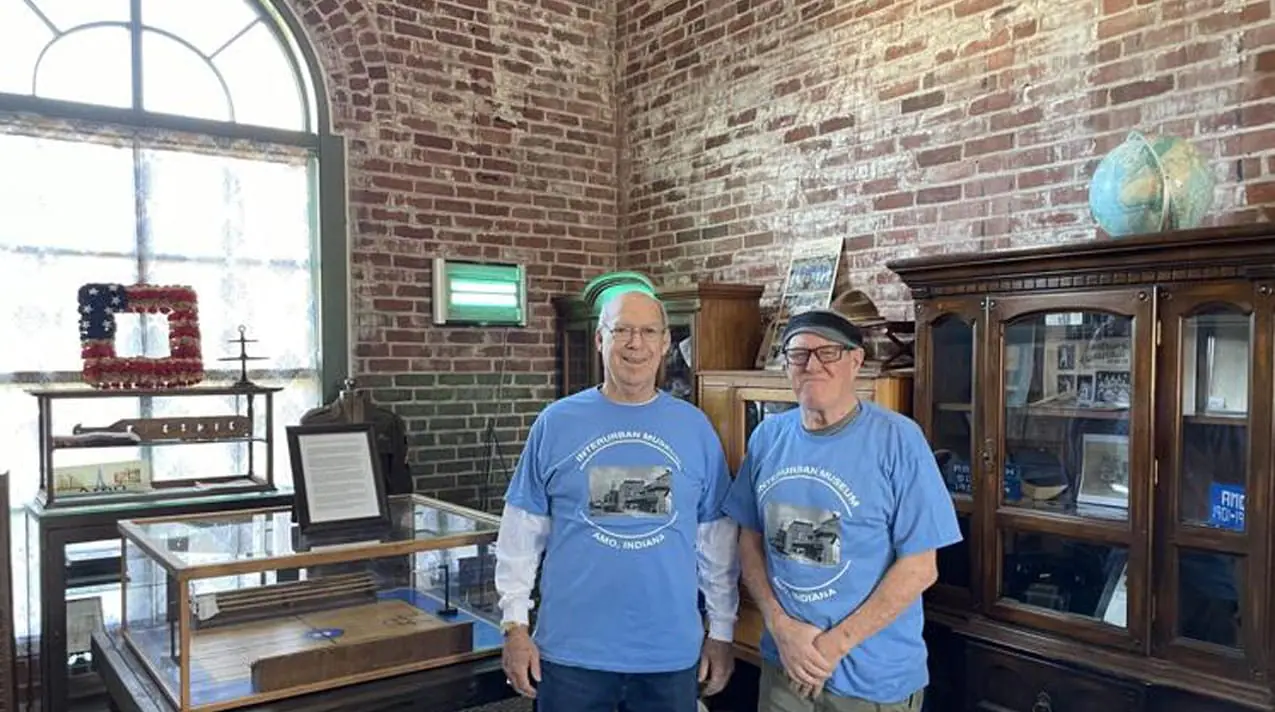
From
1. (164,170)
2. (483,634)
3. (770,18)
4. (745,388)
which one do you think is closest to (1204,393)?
(745,388)

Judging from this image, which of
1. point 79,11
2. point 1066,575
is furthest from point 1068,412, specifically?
point 79,11

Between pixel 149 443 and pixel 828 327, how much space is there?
2.73m

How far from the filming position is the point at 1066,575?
Answer: 2.81 metres

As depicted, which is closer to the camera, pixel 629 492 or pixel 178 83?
pixel 629 492

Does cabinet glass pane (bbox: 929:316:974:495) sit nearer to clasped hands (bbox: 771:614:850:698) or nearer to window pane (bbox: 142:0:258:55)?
clasped hands (bbox: 771:614:850:698)

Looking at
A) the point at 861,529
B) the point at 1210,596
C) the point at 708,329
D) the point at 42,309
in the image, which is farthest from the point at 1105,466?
the point at 42,309

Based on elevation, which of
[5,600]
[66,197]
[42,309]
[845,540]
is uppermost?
[66,197]

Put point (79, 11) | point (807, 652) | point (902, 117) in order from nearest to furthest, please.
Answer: point (807, 652)
point (902, 117)
point (79, 11)

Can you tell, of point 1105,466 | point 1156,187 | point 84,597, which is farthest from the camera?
point 84,597

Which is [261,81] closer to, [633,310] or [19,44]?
[19,44]

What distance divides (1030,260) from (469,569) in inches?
72.3

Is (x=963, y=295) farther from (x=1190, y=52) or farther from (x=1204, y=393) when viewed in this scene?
(x=1190, y=52)

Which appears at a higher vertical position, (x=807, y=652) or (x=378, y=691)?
(x=807, y=652)

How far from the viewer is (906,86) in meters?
3.71
